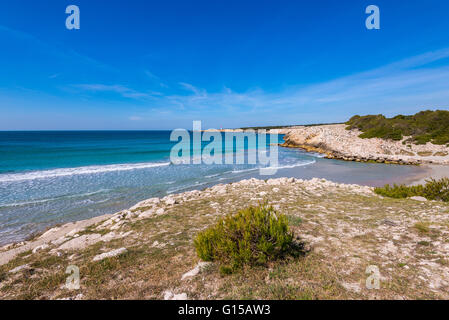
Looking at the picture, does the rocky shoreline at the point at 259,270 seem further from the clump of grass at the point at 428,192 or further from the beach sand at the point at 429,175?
the beach sand at the point at 429,175

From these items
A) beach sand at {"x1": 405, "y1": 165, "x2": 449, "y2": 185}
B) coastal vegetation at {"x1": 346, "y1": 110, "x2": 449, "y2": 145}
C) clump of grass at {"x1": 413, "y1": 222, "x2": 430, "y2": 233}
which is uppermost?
coastal vegetation at {"x1": 346, "y1": 110, "x2": 449, "y2": 145}

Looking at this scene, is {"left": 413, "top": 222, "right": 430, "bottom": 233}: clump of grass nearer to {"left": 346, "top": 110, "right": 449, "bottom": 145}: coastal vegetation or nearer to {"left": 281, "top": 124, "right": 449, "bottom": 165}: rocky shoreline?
{"left": 281, "top": 124, "right": 449, "bottom": 165}: rocky shoreline

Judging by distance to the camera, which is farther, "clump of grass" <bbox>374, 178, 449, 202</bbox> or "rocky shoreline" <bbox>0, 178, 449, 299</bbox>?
"clump of grass" <bbox>374, 178, 449, 202</bbox>

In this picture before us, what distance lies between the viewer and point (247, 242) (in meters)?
3.75

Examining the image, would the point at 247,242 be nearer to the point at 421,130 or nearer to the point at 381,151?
the point at 381,151

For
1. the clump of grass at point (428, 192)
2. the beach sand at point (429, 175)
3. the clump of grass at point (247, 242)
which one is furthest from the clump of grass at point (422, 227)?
the beach sand at point (429, 175)

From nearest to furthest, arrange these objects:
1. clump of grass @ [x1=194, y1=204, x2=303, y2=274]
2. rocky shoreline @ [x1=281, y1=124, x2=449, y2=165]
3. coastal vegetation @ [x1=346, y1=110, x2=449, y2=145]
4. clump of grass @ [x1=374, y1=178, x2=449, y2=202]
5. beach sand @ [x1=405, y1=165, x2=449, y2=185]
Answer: clump of grass @ [x1=194, y1=204, x2=303, y2=274] → clump of grass @ [x1=374, y1=178, x2=449, y2=202] → beach sand @ [x1=405, y1=165, x2=449, y2=185] → rocky shoreline @ [x1=281, y1=124, x2=449, y2=165] → coastal vegetation @ [x1=346, y1=110, x2=449, y2=145]

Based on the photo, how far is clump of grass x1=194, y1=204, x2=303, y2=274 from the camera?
368 cm

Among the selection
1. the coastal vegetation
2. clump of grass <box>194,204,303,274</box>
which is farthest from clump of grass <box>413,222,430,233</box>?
the coastal vegetation

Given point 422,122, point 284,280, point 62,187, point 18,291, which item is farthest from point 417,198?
point 422,122

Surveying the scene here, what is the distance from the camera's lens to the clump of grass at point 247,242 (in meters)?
3.68

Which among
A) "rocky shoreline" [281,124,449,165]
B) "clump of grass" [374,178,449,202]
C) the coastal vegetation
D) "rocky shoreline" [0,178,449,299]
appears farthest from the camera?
the coastal vegetation

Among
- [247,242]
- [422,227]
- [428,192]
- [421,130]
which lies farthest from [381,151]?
[247,242]
